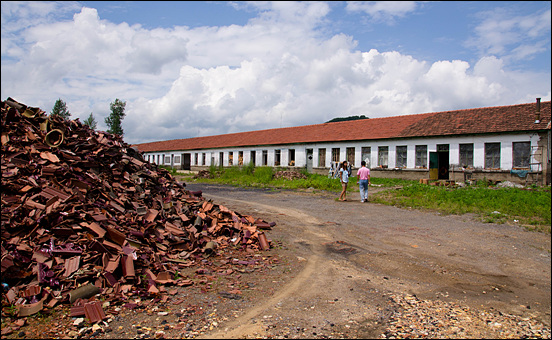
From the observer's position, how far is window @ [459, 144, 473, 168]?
2373 cm

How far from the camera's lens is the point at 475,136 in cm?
2350

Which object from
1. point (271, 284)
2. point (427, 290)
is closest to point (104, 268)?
point (271, 284)

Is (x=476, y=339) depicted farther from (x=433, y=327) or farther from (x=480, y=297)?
(x=480, y=297)

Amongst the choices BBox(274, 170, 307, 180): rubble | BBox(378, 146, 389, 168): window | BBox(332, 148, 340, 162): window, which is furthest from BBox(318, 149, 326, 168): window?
BBox(378, 146, 389, 168): window

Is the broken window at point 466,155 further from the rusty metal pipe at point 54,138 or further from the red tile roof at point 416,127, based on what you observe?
the rusty metal pipe at point 54,138

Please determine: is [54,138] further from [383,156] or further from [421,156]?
[383,156]

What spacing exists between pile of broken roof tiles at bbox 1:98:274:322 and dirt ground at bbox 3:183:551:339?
502mm

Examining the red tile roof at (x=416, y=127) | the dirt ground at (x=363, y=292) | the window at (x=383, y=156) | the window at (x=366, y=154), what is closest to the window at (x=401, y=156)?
the window at (x=383, y=156)

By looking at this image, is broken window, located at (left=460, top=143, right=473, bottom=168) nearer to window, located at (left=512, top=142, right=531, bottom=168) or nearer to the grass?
window, located at (left=512, top=142, right=531, bottom=168)

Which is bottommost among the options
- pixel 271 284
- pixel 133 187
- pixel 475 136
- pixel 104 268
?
pixel 271 284

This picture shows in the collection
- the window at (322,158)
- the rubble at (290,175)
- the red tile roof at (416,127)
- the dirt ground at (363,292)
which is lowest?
the dirt ground at (363,292)

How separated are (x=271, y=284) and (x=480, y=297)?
9.65 feet

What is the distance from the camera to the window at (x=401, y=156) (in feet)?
88.1

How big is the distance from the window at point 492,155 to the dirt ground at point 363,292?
54.1ft
